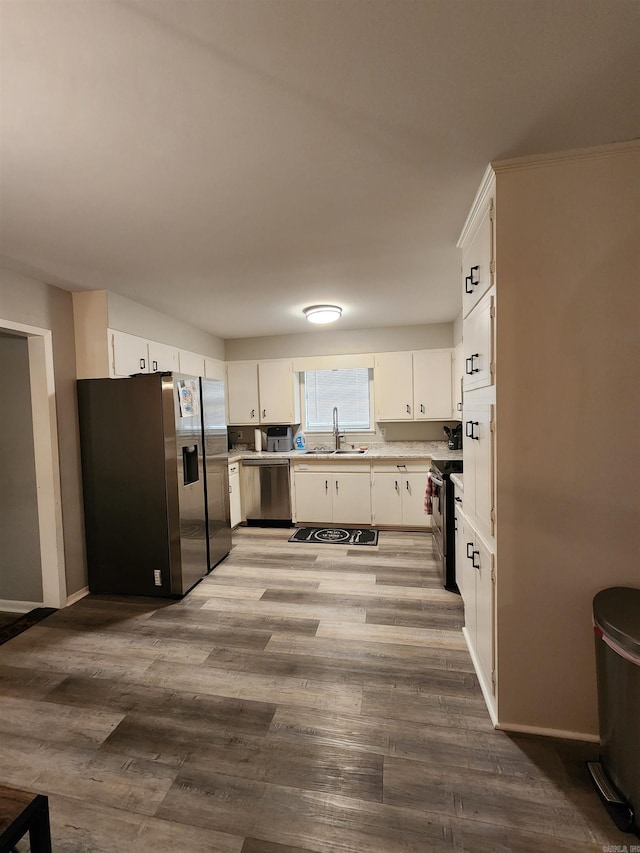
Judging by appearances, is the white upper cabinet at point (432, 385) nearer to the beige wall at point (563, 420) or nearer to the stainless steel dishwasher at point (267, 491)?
the stainless steel dishwasher at point (267, 491)

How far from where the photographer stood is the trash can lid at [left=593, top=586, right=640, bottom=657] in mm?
1223

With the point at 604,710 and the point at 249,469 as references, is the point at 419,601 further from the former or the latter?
the point at 249,469

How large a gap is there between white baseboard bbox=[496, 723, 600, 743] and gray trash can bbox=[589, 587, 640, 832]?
0.47 ft

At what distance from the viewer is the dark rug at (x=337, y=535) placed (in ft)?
13.5

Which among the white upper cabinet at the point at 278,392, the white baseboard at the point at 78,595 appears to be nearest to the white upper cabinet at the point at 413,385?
the white upper cabinet at the point at 278,392

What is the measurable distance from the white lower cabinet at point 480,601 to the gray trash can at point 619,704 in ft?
1.30

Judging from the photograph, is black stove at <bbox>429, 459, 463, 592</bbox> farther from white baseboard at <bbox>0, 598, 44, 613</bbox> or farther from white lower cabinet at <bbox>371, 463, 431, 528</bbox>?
white baseboard at <bbox>0, 598, 44, 613</bbox>

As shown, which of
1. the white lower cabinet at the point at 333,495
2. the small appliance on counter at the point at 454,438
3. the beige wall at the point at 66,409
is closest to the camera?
the beige wall at the point at 66,409

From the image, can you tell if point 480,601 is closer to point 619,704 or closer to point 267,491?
point 619,704

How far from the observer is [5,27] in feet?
3.14

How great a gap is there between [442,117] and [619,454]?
1434 mm

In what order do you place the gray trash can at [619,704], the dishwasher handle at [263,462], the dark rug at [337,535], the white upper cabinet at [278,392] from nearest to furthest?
the gray trash can at [619,704] < the dark rug at [337,535] < the dishwasher handle at [263,462] < the white upper cabinet at [278,392]

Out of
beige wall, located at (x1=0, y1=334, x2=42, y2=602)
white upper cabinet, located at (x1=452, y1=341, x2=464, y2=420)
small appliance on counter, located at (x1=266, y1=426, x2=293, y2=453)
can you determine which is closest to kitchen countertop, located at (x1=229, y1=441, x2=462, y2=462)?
small appliance on counter, located at (x1=266, y1=426, x2=293, y2=453)

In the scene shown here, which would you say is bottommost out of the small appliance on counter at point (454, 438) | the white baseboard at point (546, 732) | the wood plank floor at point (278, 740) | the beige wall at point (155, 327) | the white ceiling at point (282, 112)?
the wood plank floor at point (278, 740)
